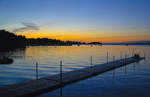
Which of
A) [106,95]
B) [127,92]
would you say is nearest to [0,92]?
[106,95]

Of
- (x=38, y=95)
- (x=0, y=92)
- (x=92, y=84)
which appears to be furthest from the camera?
(x=92, y=84)

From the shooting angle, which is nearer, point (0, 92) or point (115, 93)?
point (0, 92)

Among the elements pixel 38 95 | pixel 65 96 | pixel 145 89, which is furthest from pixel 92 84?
pixel 38 95

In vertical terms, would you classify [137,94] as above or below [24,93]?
below

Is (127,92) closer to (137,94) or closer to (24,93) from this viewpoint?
(137,94)

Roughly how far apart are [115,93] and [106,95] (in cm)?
97

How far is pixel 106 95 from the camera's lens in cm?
1045

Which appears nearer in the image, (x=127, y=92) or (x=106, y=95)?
(x=106, y=95)

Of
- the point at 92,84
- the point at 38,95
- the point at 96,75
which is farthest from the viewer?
the point at 96,75

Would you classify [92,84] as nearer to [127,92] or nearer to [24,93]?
[127,92]

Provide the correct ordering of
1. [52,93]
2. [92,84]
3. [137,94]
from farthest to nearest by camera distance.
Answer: [92,84] < [137,94] < [52,93]

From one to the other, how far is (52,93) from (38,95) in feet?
3.72

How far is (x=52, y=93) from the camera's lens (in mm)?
10188

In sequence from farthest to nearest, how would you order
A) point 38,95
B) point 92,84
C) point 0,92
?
point 92,84 < point 38,95 < point 0,92
